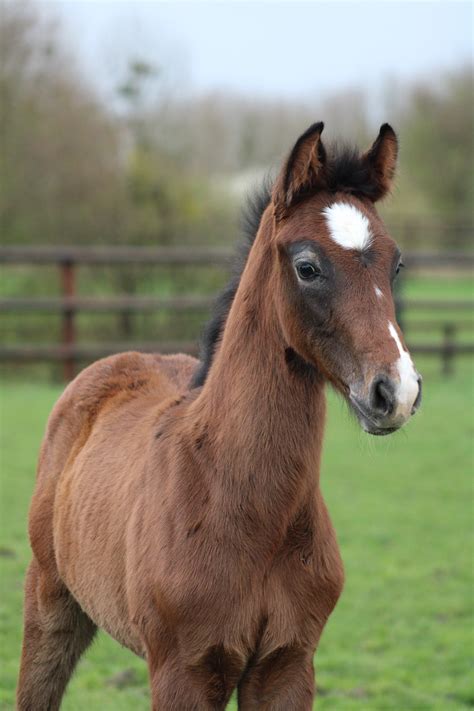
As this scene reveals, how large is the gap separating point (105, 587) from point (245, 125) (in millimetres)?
24647

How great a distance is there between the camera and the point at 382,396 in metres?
2.31

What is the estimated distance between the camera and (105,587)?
10.1 ft

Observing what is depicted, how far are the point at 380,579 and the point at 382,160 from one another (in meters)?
3.86

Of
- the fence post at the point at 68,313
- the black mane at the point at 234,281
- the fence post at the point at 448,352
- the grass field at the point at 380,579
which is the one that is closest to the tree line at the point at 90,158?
the fence post at the point at 68,313

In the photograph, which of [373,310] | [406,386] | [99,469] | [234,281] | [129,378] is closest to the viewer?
[406,386]

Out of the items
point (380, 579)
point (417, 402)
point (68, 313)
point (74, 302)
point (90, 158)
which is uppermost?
point (90, 158)

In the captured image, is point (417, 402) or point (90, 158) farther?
point (90, 158)

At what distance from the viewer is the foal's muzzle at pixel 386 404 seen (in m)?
2.27

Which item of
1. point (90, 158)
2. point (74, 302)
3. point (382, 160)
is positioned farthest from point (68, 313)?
point (382, 160)

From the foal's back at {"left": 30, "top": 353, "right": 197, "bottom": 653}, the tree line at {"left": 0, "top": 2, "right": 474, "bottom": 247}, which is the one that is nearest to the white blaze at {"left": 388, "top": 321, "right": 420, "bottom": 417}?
the foal's back at {"left": 30, "top": 353, "right": 197, "bottom": 653}

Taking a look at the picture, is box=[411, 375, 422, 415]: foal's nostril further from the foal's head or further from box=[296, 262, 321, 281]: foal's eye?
box=[296, 262, 321, 281]: foal's eye

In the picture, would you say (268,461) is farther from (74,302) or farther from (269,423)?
(74,302)

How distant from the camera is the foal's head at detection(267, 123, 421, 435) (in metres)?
2.33

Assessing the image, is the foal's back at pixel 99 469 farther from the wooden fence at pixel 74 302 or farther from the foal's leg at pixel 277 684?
the wooden fence at pixel 74 302
